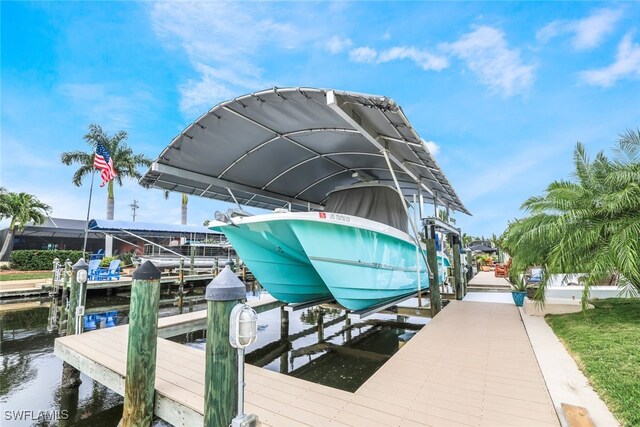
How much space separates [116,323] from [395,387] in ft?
29.8

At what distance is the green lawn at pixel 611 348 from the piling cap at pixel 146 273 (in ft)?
13.2

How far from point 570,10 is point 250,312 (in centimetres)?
1138

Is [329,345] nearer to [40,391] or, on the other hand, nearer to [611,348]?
[611,348]

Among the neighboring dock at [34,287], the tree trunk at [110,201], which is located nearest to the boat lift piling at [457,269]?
the neighboring dock at [34,287]

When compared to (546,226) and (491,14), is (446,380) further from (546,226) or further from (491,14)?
(491,14)

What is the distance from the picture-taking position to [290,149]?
231 inches

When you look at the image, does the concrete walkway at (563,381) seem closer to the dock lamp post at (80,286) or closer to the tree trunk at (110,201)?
the dock lamp post at (80,286)

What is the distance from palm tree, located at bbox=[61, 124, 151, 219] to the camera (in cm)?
2516

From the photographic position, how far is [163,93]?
858 inches

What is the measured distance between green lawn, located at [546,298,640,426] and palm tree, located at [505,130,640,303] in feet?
1.75

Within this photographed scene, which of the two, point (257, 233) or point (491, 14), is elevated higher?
point (491, 14)

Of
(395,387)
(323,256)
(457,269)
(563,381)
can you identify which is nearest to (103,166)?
(323,256)

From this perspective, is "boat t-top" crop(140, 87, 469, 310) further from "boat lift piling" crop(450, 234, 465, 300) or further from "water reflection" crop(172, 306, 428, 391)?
"boat lift piling" crop(450, 234, 465, 300)

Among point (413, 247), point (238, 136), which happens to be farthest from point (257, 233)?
point (413, 247)
